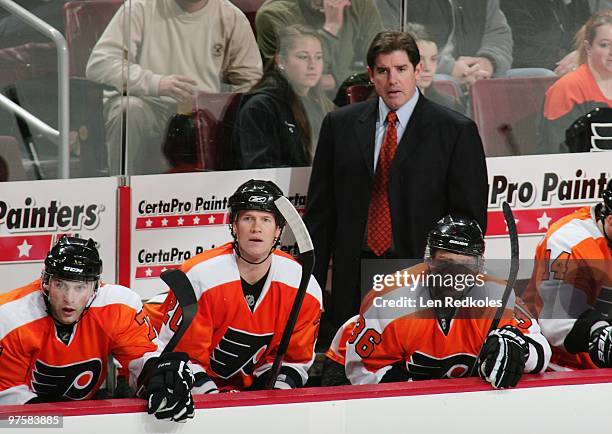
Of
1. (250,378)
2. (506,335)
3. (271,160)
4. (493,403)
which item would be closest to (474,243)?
(506,335)

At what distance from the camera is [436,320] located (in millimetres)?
3203

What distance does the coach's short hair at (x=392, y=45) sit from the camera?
3625 millimetres

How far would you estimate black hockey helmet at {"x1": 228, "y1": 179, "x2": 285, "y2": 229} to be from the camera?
321cm

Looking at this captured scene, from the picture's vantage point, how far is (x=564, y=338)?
337 centimetres

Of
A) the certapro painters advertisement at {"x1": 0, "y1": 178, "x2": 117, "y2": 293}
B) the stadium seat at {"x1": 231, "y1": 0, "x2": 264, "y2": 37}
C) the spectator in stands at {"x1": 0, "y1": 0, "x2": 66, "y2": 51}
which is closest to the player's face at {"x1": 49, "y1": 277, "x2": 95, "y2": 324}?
the certapro painters advertisement at {"x1": 0, "y1": 178, "x2": 117, "y2": 293}

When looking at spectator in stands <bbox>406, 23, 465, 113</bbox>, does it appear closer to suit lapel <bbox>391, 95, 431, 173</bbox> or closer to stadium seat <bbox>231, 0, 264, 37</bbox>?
suit lapel <bbox>391, 95, 431, 173</bbox>

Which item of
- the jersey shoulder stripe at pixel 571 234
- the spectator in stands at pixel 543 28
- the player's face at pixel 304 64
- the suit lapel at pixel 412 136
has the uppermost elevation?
the spectator in stands at pixel 543 28

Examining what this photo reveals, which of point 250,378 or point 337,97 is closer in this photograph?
point 250,378

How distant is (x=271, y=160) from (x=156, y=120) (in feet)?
1.29

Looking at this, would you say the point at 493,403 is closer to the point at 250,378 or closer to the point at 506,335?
the point at 506,335

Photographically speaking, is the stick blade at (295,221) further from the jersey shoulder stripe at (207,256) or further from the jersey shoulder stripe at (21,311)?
the jersey shoulder stripe at (21,311)

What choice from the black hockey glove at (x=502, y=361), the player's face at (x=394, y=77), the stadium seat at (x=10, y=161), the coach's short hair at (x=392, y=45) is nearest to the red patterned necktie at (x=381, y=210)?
the player's face at (x=394, y=77)

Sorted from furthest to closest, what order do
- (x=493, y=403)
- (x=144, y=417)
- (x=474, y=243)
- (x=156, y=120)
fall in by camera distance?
(x=156, y=120)
(x=474, y=243)
(x=493, y=403)
(x=144, y=417)

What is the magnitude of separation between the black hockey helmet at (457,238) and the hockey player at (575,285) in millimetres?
382
